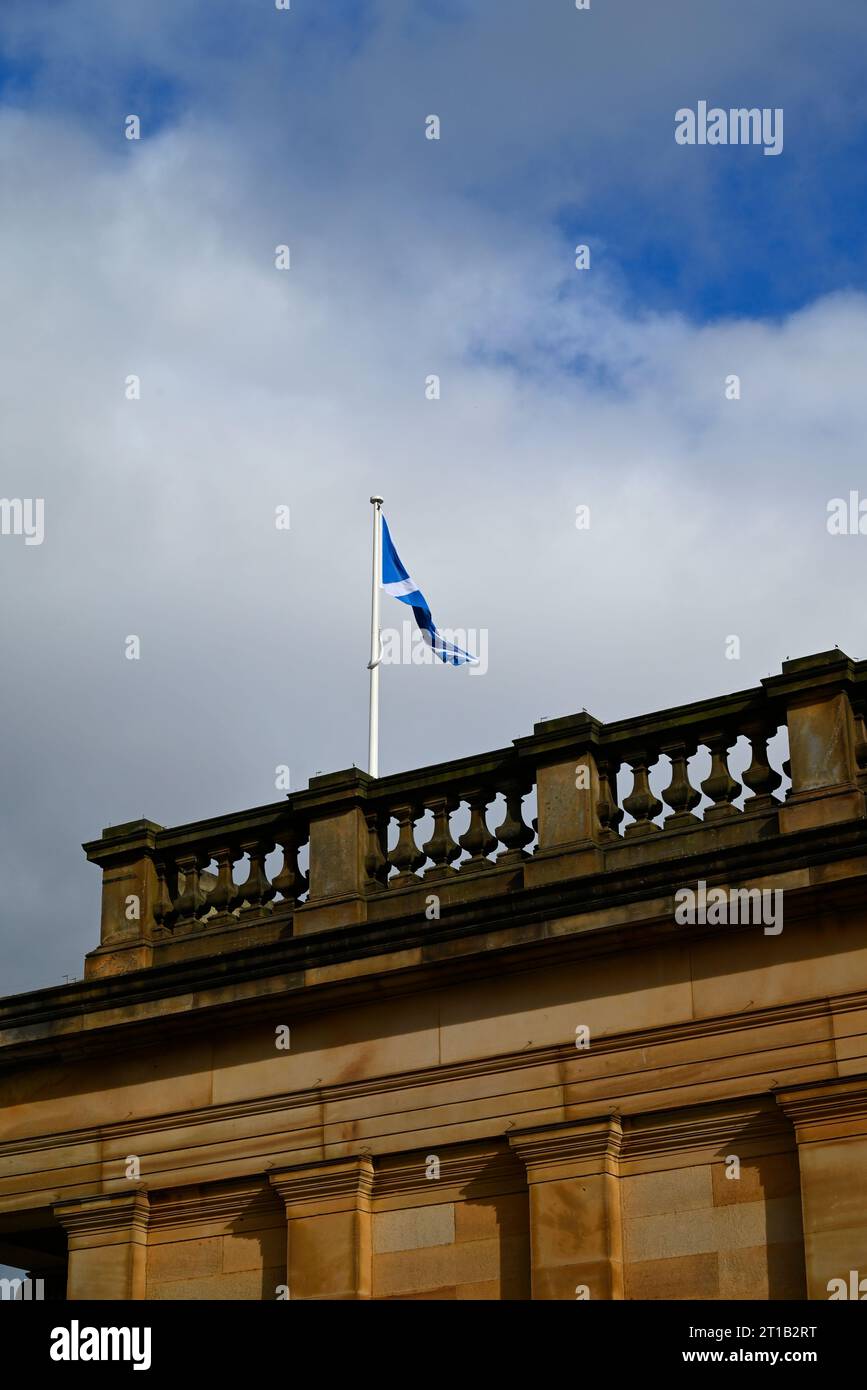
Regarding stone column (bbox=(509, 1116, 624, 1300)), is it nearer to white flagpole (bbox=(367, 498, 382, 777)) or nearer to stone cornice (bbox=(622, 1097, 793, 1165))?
stone cornice (bbox=(622, 1097, 793, 1165))

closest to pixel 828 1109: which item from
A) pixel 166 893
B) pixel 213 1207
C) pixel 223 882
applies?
pixel 213 1207

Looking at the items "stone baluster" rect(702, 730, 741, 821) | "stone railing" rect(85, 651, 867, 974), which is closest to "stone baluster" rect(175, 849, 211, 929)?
"stone railing" rect(85, 651, 867, 974)

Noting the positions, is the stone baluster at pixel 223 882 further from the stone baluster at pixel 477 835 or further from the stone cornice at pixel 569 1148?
the stone cornice at pixel 569 1148

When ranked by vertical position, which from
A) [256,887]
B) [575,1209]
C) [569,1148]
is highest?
[256,887]

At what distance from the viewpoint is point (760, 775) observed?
21.4 meters

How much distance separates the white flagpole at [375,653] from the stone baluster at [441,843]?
2.96 metres

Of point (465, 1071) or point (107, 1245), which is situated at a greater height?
point (465, 1071)

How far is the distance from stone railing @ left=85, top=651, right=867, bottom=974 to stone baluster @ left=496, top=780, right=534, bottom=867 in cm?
1

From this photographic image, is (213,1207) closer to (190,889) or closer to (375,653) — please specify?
(190,889)

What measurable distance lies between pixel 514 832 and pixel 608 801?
0.87 meters

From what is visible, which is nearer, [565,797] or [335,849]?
[565,797]

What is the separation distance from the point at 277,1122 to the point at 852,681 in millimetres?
6160
